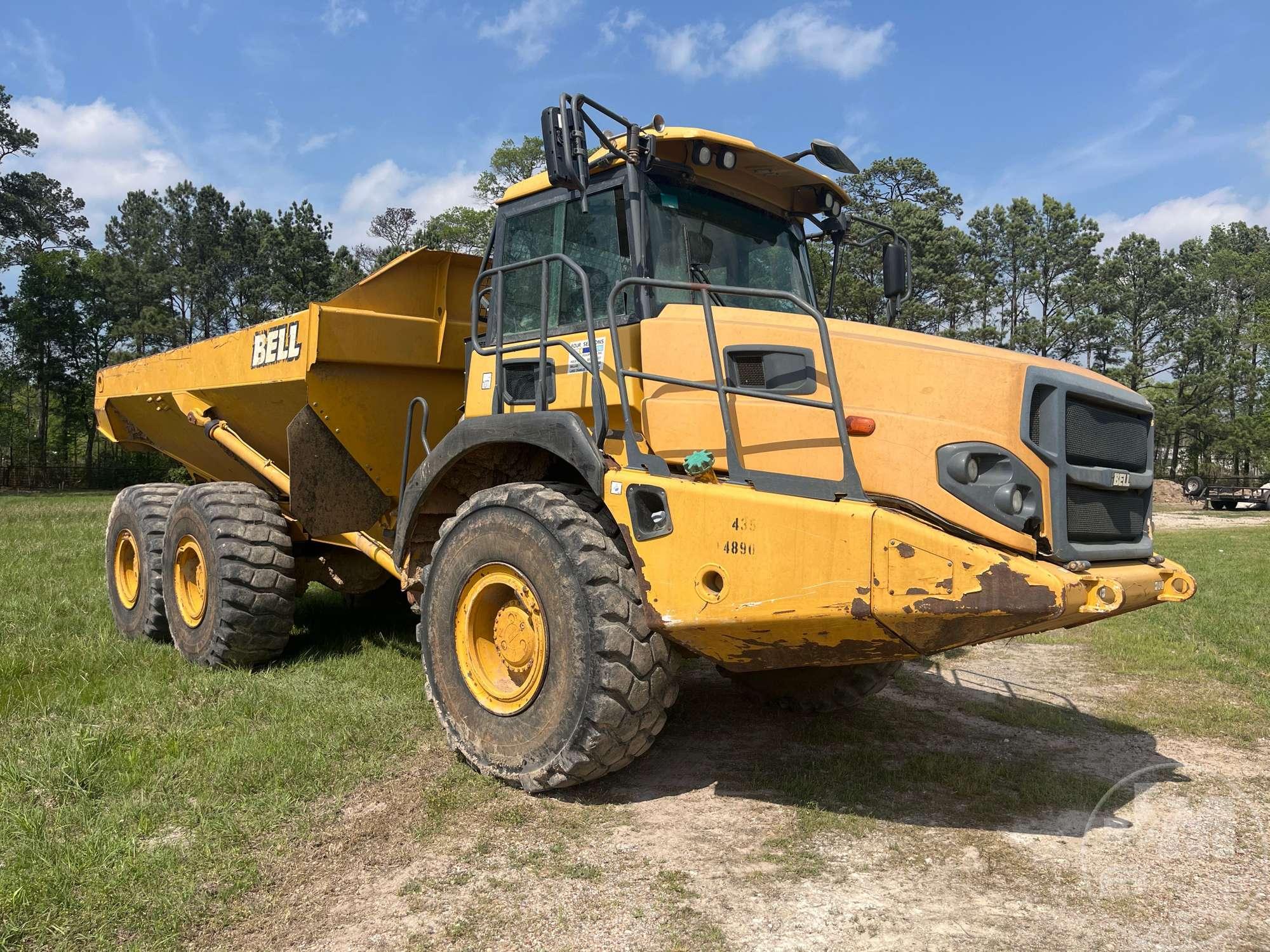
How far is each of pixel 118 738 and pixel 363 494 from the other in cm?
215

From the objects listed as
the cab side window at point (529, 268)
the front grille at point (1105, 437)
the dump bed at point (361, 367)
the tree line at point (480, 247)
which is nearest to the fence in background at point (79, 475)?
the tree line at point (480, 247)

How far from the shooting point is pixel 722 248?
4754 millimetres

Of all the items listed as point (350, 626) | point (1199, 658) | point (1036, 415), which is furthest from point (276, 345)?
point (1199, 658)

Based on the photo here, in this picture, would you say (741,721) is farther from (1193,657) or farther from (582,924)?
(1193,657)

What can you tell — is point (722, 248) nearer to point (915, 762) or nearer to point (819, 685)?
point (819, 685)

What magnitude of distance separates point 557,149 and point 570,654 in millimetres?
2156

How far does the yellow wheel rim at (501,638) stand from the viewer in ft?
13.9

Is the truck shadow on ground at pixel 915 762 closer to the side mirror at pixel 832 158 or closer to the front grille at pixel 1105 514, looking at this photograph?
the front grille at pixel 1105 514

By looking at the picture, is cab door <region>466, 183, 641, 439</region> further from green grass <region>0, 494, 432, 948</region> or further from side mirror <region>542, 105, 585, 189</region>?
green grass <region>0, 494, 432, 948</region>

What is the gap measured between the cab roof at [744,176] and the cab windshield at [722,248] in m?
0.09

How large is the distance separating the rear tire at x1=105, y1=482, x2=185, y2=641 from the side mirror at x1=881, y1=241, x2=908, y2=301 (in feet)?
18.4

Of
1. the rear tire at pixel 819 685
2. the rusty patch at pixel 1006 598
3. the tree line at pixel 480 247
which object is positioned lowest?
the rear tire at pixel 819 685

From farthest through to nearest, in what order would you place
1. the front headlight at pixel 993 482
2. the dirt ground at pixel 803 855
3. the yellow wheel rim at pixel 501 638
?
the yellow wheel rim at pixel 501 638 < the front headlight at pixel 993 482 < the dirt ground at pixel 803 855

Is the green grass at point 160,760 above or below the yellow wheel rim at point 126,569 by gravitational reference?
below
